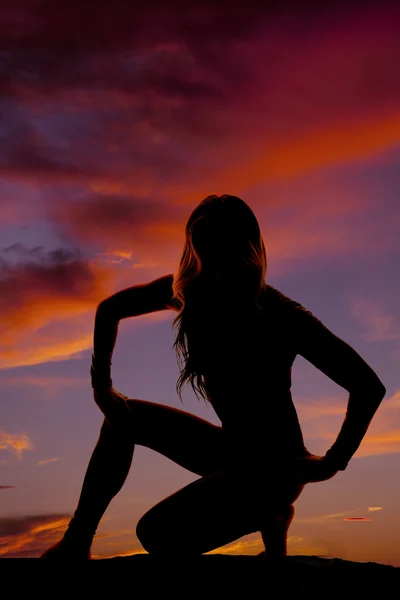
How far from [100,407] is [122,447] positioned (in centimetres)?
30

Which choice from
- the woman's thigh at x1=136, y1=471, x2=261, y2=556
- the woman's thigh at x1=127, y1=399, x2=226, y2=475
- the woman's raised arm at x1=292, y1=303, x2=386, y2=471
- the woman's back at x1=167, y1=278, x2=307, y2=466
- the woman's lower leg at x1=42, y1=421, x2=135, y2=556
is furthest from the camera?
the woman's lower leg at x1=42, y1=421, x2=135, y2=556

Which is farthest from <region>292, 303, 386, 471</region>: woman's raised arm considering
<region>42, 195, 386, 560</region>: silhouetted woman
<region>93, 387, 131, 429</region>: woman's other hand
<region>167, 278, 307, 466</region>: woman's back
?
<region>93, 387, 131, 429</region>: woman's other hand

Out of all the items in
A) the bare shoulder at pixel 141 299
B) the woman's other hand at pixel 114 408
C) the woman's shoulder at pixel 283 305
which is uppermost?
the bare shoulder at pixel 141 299

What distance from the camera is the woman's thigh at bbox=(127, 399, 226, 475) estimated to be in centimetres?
436

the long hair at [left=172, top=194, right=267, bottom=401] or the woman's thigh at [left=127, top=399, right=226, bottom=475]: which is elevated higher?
the long hair at [left=172, top=194, right=267, bottom=401]

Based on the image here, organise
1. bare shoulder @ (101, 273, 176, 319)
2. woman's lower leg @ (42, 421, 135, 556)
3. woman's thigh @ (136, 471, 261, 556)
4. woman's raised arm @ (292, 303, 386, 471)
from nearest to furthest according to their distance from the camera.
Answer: woman's thigh @ (136, 471, 261, 556), woman's raised arm @ (292, 303, 386, 471), woman's lower leg @ (42, 421, 135, 556), bare shoulder @ (101, 273, 176, 319)

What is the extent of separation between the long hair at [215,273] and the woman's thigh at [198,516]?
65cm

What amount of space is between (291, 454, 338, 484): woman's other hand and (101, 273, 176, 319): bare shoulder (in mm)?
1316

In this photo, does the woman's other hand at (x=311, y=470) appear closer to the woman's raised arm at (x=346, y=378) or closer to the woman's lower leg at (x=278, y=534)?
the woman's raised arm at (x=346, y=378)

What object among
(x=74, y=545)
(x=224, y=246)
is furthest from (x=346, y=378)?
(x=74, y=545)

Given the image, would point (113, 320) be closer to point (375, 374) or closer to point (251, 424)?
point (251, 424)

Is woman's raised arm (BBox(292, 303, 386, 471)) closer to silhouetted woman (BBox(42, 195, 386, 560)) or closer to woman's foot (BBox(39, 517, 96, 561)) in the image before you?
silhouetted woman (BBox(42, 195, 386, 560))

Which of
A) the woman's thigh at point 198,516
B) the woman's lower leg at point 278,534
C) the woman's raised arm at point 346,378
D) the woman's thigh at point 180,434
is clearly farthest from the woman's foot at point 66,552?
the woman's raised arm at point 346,378

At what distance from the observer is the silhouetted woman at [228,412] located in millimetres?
3941
